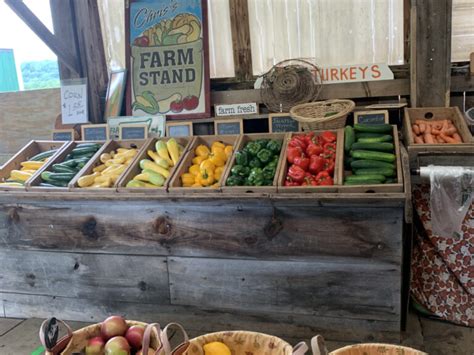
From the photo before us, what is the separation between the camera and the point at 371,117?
11.2 feet

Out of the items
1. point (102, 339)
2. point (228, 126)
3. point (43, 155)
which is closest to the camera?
point (102, 339)

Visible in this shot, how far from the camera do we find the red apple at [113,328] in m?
2.01

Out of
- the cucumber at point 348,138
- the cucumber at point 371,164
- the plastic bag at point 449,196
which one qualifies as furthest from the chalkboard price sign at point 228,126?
the plastic bag at point 449,196

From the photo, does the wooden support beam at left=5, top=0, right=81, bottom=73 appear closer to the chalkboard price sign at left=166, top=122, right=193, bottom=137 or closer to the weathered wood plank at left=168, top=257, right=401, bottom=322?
the chalkboard price sign at left=166, top=122, right=193, bottom=137

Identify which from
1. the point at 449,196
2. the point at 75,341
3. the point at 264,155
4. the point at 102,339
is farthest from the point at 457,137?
the point at 75,341

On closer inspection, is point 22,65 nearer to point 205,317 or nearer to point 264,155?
point 264,155

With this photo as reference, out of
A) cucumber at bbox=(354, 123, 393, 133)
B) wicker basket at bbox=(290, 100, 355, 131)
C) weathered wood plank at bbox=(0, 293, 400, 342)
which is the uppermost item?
wicker basket at bbox=(290, 100, 355, 131)

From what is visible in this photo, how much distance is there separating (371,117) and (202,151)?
137 centimetres

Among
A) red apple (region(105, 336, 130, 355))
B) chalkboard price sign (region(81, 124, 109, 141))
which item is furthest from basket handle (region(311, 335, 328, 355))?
chalkboard price sign (region(81, 124, 109, 141))

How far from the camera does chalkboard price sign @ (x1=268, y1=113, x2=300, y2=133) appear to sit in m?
3.60

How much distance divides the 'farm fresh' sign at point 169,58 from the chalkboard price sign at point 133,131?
Answer: 0.30 m

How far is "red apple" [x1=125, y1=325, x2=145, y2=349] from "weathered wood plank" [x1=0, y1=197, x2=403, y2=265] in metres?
0.88

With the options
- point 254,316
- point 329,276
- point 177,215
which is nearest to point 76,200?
point 177,215

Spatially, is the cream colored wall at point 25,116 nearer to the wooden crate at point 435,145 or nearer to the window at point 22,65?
the window at point 22,65
